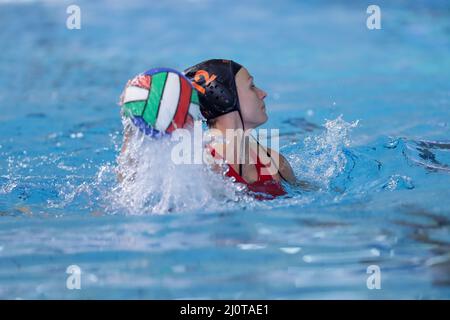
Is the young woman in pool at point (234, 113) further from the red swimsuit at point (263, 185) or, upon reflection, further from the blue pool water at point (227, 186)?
the blue pool water at point (227, 186)

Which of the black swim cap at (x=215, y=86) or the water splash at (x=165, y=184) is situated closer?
the water splash at (x=165, y=184)

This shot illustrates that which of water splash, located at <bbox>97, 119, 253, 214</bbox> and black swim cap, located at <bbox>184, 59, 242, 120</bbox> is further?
black swim cap, located at <bbox>184, 59, 242, 120</bbox>

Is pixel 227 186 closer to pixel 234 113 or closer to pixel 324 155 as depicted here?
pixel 234 113

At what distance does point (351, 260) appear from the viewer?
2.84 metres

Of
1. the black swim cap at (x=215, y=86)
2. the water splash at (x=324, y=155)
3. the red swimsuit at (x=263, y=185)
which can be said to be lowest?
the red swimsuit at (x=263, y=185)

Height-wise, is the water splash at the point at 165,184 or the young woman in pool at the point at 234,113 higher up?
the young woman in pool at the point at 234,113

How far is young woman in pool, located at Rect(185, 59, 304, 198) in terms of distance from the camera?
3498 millimetres

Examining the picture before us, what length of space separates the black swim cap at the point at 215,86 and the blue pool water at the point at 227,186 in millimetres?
377

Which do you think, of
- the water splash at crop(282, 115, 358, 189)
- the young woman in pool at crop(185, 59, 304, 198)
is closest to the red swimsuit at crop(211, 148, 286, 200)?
the young woman in pool at crop(185, 59, 304, 198)

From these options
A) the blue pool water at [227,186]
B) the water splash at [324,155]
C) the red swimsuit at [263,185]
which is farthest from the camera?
the water splash at [324,155]

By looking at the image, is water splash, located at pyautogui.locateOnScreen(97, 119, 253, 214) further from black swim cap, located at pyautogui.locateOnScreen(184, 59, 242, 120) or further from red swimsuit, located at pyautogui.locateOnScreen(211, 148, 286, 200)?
black swim cap, located at pyautogui.locateOnScreen(184, 59, 242, 120)

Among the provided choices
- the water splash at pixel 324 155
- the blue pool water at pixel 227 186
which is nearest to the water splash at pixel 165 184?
the blue pool water at pixel 227 186

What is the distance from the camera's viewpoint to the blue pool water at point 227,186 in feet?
9.07

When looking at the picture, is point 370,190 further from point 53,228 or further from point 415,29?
point 415,29
